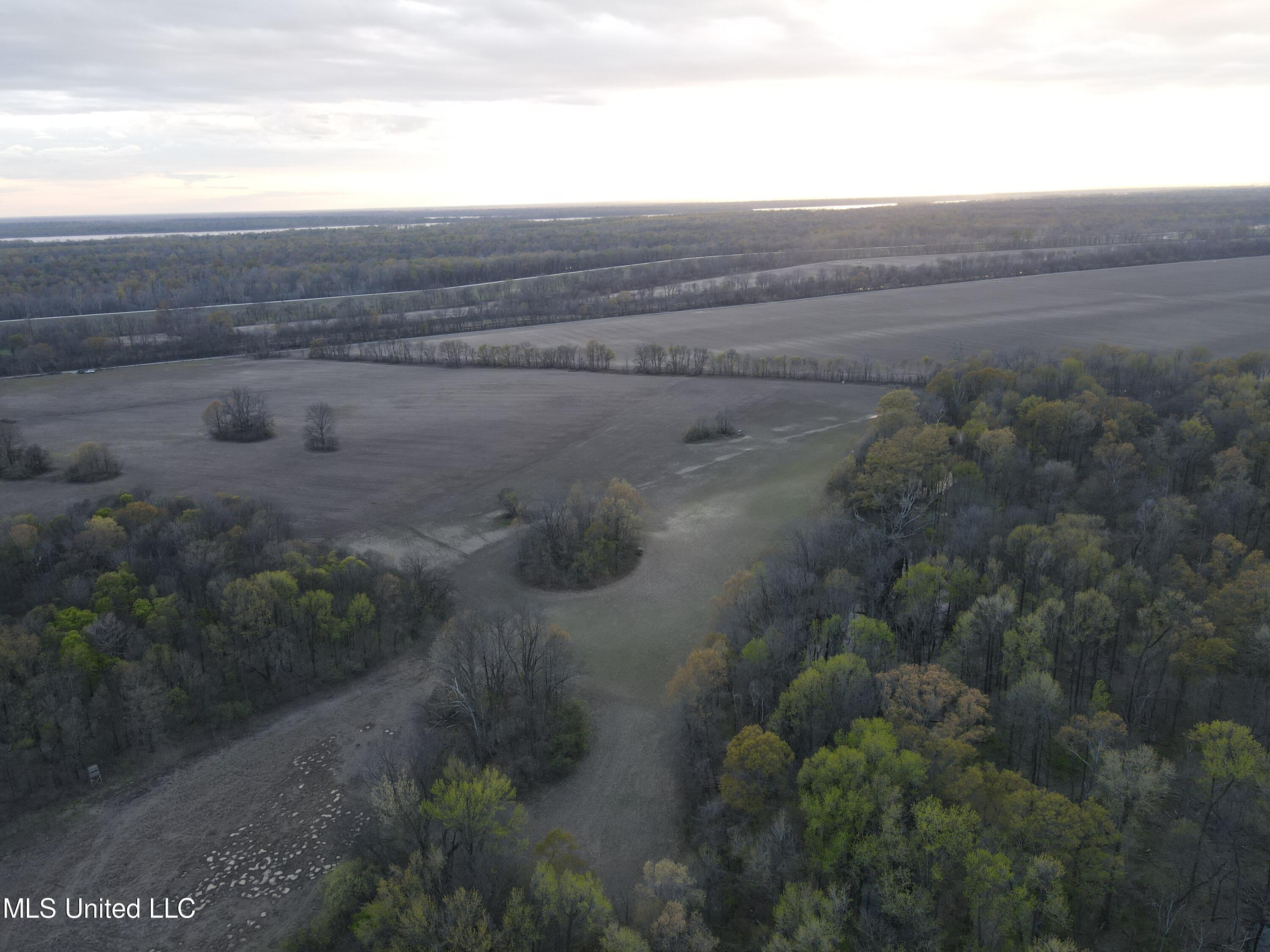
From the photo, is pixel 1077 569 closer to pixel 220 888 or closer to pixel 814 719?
pixel 814 719

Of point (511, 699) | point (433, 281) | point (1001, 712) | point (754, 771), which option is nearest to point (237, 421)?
point (511, 699)

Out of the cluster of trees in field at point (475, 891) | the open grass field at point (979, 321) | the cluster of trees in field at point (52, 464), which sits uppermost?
the open grass field at point (979, 321)

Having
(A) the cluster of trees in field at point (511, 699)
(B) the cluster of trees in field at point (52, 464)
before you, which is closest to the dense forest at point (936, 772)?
(A) the cluster of trees in field at point (511, 699)

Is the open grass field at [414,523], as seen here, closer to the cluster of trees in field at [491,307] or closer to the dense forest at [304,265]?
the cluster of trees in field at [491,307]

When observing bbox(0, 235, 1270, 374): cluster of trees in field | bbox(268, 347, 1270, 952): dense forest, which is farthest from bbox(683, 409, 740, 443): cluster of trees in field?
bbox(0, 235, 1270, 374): cluster of trees in field

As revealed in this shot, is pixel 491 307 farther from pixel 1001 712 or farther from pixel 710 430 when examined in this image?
pixel 1001 712

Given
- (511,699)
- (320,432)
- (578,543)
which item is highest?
(320,432)

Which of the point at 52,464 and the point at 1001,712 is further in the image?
the point at 52,464
